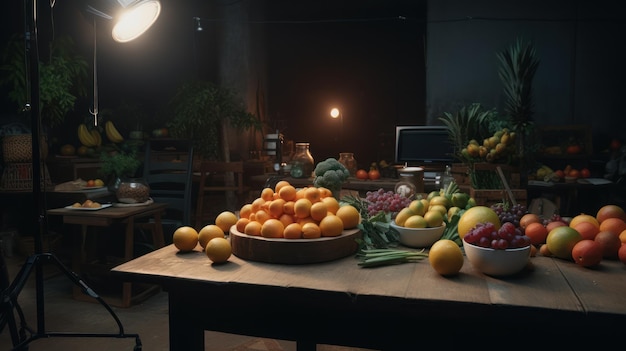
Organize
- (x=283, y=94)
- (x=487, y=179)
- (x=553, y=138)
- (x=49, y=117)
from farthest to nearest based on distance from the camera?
(x=283, y=94)
(x=553, y=138)
(x=49, y=117)
(x=487, y=179)

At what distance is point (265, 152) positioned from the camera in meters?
7.68

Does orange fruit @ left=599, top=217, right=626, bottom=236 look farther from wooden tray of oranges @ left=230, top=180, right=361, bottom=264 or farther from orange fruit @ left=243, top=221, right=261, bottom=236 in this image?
orange fruit @ left=243, top=221, right=261, bottom=236

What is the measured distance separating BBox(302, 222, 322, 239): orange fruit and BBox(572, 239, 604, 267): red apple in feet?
2.67

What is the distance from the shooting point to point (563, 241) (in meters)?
1.53

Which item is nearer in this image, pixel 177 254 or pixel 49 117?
pixel 177 254

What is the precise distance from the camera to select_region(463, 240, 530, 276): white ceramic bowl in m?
1.32

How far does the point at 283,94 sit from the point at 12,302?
899 centimetres

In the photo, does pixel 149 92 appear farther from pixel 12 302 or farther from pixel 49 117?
pixel 12 302

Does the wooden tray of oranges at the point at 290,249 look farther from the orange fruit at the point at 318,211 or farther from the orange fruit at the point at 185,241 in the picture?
the orange fruit at the point at 185,241

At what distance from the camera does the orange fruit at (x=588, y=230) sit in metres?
1.57

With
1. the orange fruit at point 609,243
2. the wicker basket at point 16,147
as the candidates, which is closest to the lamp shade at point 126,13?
the orange fruit at point 609,243

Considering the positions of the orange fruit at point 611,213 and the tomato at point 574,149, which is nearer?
the orange fruit at point 611,213

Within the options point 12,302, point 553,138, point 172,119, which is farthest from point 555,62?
point 12,302

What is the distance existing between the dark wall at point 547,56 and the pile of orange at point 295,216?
17.8 feet
